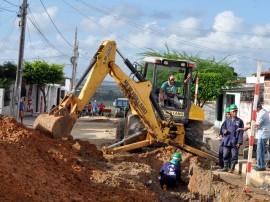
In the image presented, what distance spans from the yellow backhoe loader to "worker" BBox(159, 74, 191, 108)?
0.19 m

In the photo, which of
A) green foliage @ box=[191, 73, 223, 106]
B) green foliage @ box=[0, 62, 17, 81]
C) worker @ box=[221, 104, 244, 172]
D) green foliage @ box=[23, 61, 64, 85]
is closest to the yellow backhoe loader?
worker @ box=[221, 104, 244, 172]

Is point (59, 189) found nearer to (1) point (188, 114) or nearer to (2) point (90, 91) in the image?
(2) point (90, 91)

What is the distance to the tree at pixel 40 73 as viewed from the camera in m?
43.3

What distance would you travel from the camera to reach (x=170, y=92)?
1527cm

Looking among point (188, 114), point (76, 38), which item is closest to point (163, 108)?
point (188, 114)

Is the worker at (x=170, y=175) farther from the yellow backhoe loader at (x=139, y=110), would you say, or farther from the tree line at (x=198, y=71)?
the tree line at (x=198, y=71)

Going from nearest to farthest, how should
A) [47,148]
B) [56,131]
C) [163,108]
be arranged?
[47,148] < [56,131] < [163,108]

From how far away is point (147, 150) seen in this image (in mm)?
15055

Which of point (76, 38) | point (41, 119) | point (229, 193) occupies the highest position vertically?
point (76, 38)

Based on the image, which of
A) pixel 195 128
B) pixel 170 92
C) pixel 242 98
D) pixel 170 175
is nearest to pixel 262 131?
pixel 170 175

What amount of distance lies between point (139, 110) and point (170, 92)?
178cm

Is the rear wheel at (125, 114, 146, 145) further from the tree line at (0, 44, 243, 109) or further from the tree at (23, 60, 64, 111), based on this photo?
the tree at (23, 60, 64, 111)

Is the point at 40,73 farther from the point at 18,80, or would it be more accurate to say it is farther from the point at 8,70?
the point at 18,80

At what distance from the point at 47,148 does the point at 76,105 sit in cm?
253
